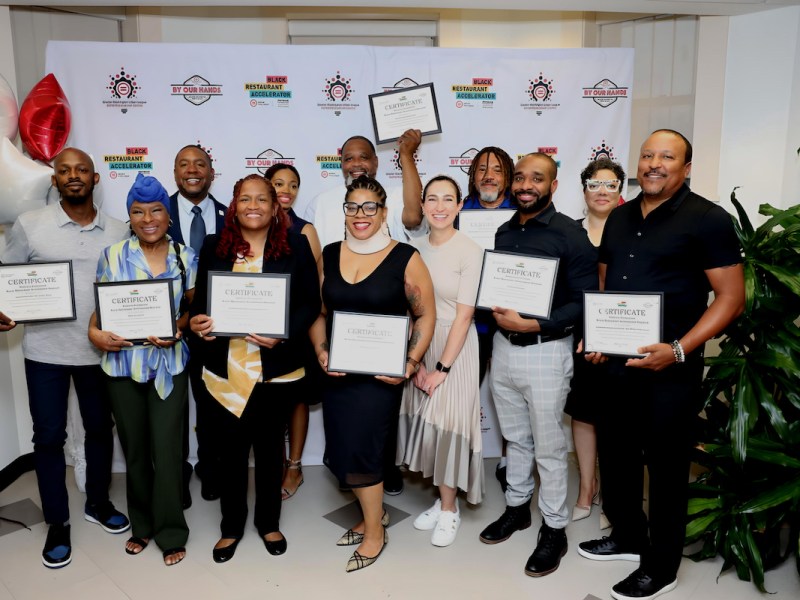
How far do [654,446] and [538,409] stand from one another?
49cm

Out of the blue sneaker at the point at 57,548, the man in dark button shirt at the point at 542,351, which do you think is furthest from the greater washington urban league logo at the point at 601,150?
the blue sneaker at the point at 57,548

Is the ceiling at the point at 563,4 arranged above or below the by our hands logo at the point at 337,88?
above

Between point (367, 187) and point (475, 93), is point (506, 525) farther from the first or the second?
point (475, 93)

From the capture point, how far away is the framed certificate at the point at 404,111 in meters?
3.48

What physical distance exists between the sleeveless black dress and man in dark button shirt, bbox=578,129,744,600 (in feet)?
2.80

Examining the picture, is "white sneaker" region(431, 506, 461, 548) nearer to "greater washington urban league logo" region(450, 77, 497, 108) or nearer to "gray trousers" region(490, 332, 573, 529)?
"gray trousers" region(490, 332, 573, 529)

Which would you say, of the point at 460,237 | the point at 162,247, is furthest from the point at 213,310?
the point at 460,237

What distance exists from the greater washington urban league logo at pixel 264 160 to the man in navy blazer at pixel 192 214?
0.33m

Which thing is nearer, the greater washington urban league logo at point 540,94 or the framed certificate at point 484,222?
the framed certificate at point 484,222

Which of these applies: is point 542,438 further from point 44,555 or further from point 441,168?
point 44,555

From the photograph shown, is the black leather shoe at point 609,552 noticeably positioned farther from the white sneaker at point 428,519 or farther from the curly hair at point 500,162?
the curly hair at point 500,162

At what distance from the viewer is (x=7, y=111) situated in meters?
3.18

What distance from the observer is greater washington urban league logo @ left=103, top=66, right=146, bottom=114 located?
359 cm

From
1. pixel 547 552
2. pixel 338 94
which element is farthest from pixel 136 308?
pixel 547 552
